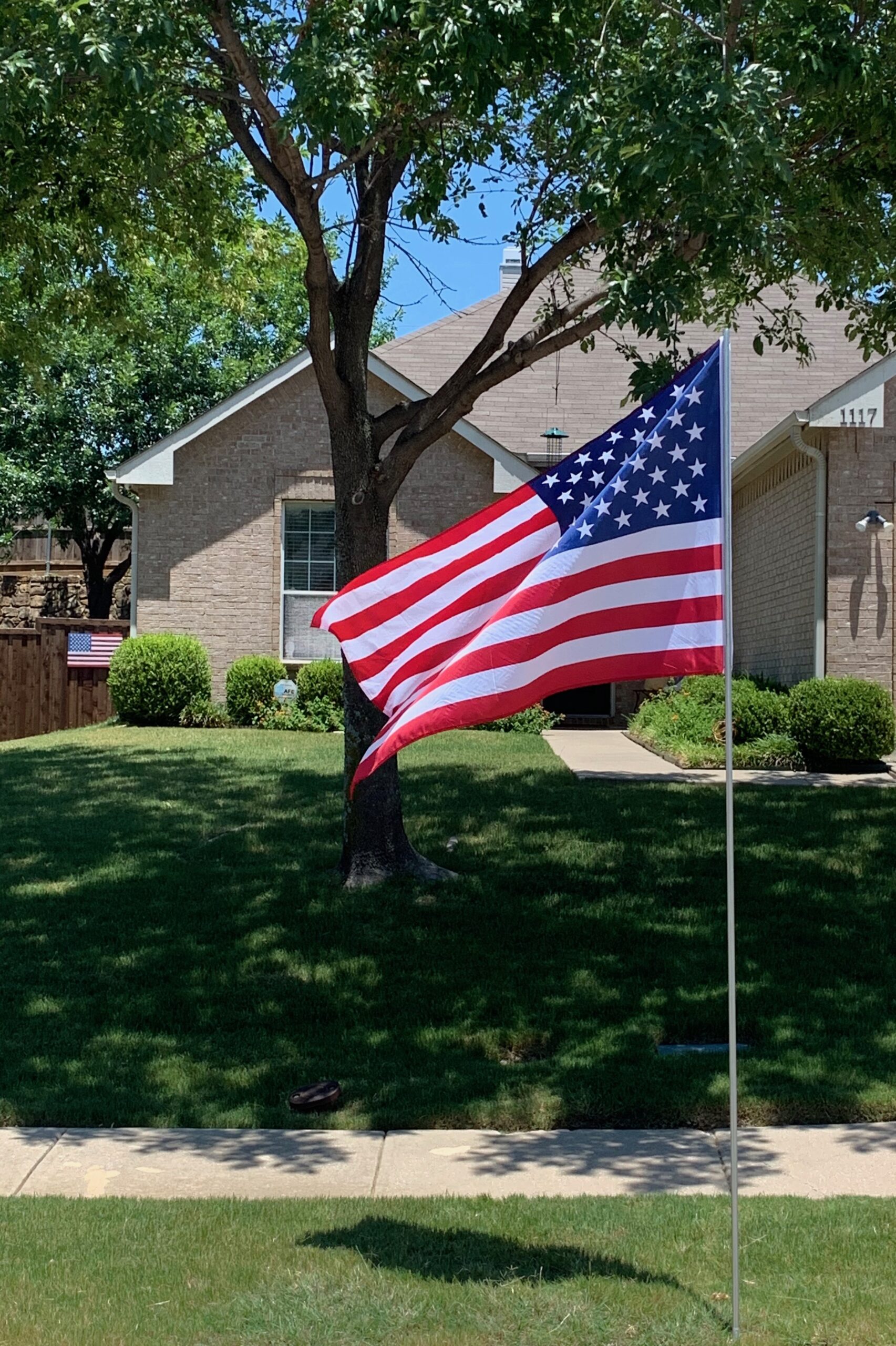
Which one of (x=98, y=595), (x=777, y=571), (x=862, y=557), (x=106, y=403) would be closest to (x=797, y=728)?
(x=862, y=557)

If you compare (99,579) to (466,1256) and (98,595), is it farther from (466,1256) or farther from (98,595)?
(466,1256)

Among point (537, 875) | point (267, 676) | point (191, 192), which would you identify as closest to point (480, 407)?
point (267, 676)

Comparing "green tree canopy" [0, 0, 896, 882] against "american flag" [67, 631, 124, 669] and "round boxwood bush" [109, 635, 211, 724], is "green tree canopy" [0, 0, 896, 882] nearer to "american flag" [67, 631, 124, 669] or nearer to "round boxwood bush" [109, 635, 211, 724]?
"round boxwood bush" [109, 635, 211, 724]

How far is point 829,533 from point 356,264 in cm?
765

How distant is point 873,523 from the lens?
16.2m

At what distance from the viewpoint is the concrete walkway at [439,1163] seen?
5.68 m

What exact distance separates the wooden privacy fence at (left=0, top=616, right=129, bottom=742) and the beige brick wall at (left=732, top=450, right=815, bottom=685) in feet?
34.0

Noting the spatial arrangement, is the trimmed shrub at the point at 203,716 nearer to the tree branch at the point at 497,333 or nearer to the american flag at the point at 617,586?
the tree branch at the point at 497,333

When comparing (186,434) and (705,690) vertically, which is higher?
(186,434)

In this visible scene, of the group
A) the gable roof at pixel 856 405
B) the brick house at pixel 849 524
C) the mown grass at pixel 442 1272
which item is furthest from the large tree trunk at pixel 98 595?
the mown grass at pixel 442 1272

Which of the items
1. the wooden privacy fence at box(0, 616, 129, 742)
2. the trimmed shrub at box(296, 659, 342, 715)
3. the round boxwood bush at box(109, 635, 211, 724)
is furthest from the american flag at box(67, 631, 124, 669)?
the trimmed shrub at box(296, 659, 342, 715)

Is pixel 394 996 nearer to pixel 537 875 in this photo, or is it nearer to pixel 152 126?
pixel 537 875

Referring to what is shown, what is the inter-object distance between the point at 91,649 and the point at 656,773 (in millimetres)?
11649

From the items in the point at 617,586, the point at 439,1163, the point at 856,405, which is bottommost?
the point at 439,1163
